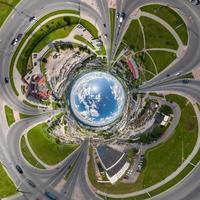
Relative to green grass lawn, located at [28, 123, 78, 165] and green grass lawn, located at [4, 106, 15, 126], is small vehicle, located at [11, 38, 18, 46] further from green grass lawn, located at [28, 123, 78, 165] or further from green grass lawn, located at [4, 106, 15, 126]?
green grass lawn, located at [28, 123, 78, 165]

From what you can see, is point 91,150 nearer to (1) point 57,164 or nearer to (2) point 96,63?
(1) point 57,164

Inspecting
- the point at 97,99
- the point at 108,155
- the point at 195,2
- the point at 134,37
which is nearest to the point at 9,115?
the point at 97,99

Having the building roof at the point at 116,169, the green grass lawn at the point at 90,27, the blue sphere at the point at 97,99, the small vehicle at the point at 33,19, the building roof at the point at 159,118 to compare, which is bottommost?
the building roof at the point at 116,169

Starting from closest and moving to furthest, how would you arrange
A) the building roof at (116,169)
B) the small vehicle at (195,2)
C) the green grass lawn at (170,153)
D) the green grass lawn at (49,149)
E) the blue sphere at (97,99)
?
the building roof at (116,169), the blue sphere at (97,99), the green grass lawn at (170,153), the green grass lawn at (49,149), the small vehicle at (195,2)

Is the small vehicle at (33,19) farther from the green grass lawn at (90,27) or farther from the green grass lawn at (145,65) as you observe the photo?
the green grass lawn at (145,65)

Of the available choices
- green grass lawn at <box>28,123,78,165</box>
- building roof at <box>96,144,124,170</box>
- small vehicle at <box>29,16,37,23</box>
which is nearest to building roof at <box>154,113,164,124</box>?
building roof at <box>96,144,124,170</box>

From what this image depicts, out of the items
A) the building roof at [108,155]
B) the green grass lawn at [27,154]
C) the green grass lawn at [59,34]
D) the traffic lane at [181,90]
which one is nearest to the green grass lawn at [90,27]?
the green grass lawn at [59,34]

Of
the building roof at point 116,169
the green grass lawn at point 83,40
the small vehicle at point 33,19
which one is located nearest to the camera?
the building roof at point 116,169

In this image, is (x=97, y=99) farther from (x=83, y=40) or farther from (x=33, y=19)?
(x=33, y=19)
